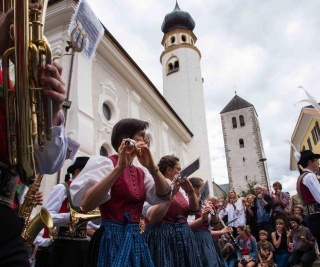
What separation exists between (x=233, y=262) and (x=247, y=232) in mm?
824

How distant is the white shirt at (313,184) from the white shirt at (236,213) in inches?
177

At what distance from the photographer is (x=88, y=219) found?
12.3 ft

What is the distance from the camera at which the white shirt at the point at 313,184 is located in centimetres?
502

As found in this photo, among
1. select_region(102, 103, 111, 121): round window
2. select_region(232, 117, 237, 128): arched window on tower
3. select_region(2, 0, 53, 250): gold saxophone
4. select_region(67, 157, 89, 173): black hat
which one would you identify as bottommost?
select_region(2, 0, 53, 250): gold saxophone

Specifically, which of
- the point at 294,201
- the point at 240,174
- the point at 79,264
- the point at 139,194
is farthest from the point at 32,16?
the point at 240,174

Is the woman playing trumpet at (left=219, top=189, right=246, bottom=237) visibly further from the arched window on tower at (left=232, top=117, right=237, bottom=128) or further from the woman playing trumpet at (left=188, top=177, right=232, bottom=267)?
the arched window on tower at (left=232, top=117, right=237, bottom=128)

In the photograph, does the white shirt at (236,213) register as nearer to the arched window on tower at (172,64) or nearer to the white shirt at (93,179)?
the white shirt at (93,179)

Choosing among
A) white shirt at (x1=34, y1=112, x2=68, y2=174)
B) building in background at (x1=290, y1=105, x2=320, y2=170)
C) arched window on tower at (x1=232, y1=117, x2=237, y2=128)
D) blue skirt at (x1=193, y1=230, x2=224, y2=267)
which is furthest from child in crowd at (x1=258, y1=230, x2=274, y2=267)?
arched window on tower at (x1=232, y1=117, x2=237, y2=128)

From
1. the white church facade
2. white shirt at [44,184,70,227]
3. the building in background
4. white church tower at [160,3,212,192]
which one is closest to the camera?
white shirt at [44,184,70,227]

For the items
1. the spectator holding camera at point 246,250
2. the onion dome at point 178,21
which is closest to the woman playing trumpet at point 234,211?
the spectator holding camera at point 246,250

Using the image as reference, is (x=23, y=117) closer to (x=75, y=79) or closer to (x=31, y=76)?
(x=31, y=76)

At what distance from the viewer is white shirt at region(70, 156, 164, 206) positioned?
7.50 feet

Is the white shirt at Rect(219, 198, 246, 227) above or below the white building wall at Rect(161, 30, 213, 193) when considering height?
below

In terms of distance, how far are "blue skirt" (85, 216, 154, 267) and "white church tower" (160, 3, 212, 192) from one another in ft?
69.5
